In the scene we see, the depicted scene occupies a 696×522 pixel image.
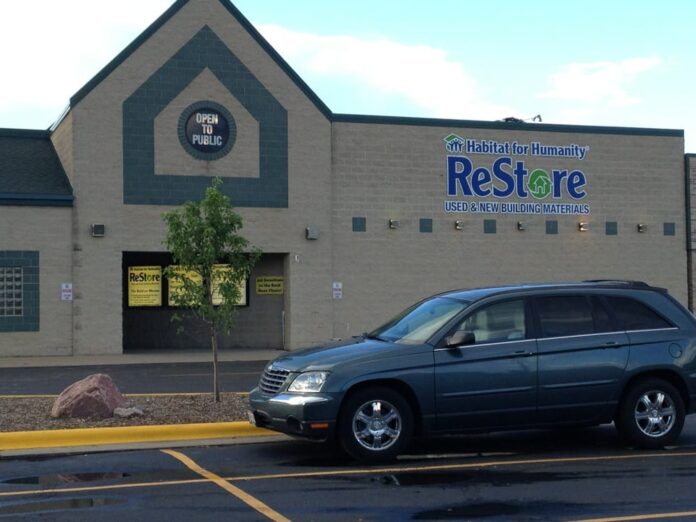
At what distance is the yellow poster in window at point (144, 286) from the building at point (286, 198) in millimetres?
63

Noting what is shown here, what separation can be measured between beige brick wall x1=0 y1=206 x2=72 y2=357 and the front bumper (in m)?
18.1

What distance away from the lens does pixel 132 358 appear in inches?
1013

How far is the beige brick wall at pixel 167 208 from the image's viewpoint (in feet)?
86.4

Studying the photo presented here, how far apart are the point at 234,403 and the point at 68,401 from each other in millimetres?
2330

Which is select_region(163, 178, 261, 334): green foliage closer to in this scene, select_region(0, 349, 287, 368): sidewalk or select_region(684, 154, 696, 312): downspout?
select_region(0, 349, 287, 368): sidewalk

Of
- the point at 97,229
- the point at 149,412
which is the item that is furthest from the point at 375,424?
the point at 97,229

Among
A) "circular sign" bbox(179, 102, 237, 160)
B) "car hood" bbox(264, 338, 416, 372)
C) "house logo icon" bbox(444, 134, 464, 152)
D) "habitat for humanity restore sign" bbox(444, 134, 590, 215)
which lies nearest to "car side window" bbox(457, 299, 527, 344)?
"car hood" bbox(264, 338, 416, 372)

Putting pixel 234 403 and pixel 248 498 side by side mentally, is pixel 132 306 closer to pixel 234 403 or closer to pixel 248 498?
pixel 234 403

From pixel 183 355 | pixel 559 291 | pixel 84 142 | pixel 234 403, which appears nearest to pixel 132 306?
pixel 183 355

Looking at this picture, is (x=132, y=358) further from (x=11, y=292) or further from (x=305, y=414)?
(x=305, y=414)

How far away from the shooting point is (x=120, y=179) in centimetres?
2662

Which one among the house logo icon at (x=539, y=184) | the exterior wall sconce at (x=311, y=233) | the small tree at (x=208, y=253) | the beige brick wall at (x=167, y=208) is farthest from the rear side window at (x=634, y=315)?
the house logo icon at (x=539, y=184)

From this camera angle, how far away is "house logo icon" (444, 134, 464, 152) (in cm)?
2983

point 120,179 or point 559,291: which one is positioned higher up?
point 120,179
